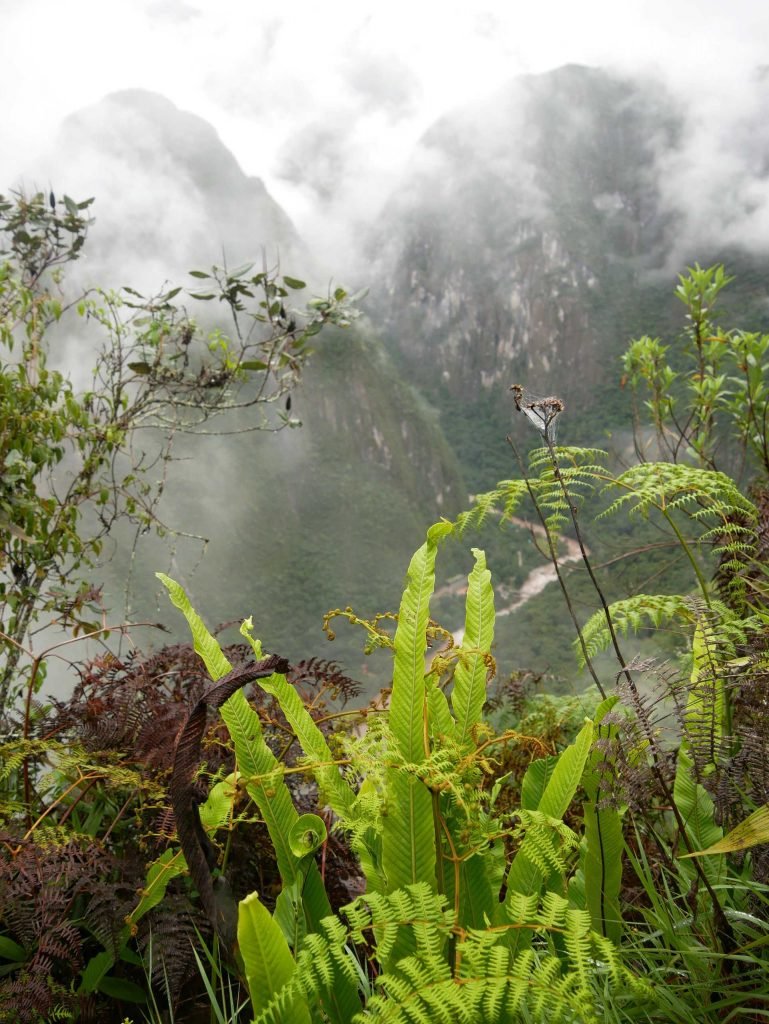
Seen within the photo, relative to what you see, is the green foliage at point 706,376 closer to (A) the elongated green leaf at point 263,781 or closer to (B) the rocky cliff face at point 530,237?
(A) the elongated green leaf at point 263,781

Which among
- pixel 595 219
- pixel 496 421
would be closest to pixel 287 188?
pixel 595 219

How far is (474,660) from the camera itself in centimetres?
88

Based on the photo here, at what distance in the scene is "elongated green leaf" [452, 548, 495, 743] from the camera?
885 mm

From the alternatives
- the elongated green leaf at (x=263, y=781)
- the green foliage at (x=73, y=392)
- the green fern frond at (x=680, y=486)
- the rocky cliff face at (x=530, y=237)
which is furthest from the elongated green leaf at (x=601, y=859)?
the rocky cliff face at (x=530, y=237)

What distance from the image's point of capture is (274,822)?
0.89m

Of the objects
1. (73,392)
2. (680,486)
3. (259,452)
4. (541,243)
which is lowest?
(680,486)

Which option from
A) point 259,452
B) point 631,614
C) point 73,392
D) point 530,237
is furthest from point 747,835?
point 530,237

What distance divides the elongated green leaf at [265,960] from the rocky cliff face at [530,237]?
28320 mm

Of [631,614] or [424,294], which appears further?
[424,294]

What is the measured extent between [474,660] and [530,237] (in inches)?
1944

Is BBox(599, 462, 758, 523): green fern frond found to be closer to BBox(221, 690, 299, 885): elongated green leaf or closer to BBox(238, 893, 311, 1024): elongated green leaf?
BBox(221, 690, 299, 885): elongated green leaf

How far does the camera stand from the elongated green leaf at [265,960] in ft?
2.16

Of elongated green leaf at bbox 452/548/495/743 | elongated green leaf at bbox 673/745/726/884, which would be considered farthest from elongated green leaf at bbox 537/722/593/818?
elongated green leaf at bbox 673/745/726/884

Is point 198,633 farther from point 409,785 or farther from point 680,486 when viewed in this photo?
point 680,486
